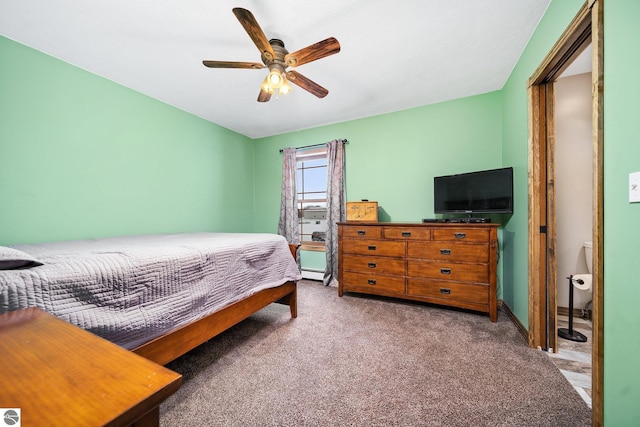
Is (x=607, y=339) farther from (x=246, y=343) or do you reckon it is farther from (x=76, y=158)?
(x=76, y=158)

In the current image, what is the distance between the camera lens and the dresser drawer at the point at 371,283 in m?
2.76

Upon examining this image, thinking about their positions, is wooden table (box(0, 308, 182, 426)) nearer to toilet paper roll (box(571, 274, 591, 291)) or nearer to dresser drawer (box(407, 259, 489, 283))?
dresser drawer (box(407, 259, 489, 283))

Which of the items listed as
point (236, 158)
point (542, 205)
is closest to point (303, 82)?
point (542, 205)

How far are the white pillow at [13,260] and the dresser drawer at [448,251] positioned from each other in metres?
2.78

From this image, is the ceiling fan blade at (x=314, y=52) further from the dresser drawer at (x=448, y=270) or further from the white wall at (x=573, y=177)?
the white wall at (x=573, y=177)

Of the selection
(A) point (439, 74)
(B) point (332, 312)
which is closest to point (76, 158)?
(B) point (332, 312)

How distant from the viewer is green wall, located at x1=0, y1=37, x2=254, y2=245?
1.99 m

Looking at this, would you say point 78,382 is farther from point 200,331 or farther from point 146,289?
point 200,331

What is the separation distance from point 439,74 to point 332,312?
2.75 meters

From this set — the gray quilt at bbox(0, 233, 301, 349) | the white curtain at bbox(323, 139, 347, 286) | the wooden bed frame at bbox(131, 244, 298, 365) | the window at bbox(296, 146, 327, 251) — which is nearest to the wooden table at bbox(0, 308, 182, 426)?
the gray quilt at bbox(0, 233, 301, 349)

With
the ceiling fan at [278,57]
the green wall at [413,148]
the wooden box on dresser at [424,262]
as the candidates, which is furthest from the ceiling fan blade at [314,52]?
the green wall at [413,148]

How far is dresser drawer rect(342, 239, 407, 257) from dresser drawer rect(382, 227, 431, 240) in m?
0.08

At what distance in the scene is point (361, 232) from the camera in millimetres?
2984

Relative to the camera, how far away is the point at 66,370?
471 mm
